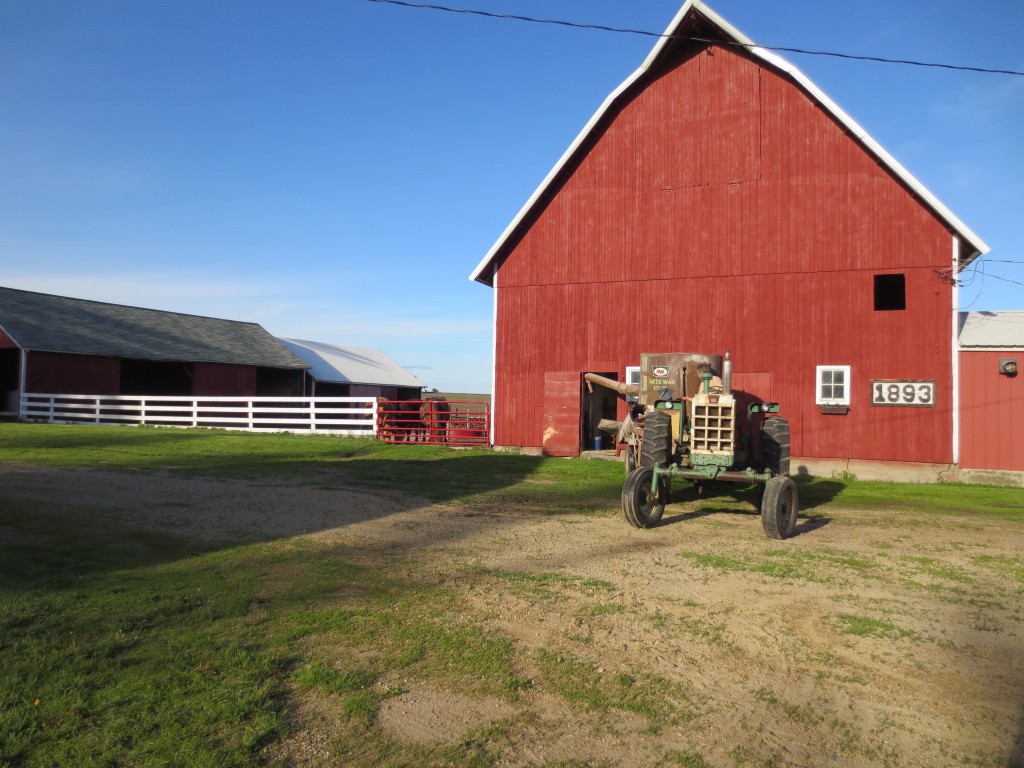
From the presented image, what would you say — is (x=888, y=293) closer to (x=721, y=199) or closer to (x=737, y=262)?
(x=737, y=262)

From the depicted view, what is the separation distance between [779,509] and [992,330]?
1098cm

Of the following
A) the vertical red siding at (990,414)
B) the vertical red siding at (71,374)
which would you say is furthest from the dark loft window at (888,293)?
the vertical red siding at (71,374)

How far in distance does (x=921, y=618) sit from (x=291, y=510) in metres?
8.18

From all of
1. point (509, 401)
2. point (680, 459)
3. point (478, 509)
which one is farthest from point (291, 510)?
point (509, 401)

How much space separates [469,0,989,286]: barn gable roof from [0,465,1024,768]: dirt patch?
26.8 feet

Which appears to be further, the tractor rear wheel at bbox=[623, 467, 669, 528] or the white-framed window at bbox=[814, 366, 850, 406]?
the white-framed window at bbox=[814, 366, 850, 406]

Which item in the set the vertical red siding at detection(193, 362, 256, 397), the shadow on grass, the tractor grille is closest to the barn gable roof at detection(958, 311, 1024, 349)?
the shadow on grass

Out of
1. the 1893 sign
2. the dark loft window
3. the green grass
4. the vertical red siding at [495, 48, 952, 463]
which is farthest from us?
the dark loft window

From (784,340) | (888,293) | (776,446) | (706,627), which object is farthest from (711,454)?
(888,293)

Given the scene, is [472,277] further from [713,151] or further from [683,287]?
[713,151]

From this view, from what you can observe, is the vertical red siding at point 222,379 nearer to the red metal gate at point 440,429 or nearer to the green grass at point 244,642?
the red metal gate at point 440,429

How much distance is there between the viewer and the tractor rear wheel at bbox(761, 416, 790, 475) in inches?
430

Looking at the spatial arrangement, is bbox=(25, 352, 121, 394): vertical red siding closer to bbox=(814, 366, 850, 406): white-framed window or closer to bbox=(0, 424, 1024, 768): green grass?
bbox=(0, 424, 1024, 768): green grass

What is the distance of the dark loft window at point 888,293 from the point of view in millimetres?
18078
